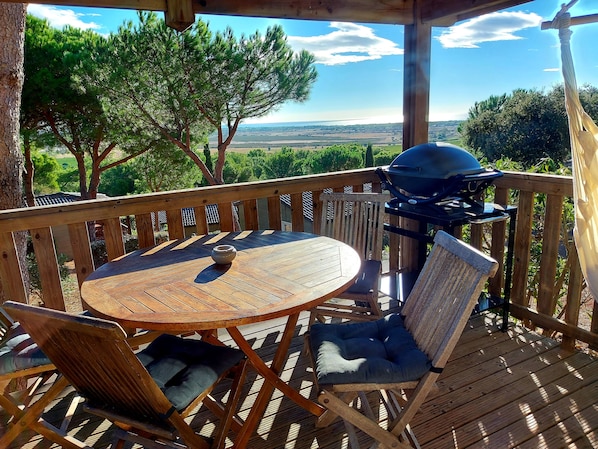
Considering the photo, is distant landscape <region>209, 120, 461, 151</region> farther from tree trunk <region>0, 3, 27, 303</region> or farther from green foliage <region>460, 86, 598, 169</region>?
tree trunk <region>0, 3, 27, 303</region>

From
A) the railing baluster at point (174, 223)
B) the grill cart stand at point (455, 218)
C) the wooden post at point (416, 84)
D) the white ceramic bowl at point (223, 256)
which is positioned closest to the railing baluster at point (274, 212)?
the railing baluster at point (174, 223)

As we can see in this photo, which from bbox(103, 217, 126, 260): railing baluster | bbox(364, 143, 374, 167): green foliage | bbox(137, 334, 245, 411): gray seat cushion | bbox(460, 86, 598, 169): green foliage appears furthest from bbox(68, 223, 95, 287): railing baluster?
bbox(364, 143, 374, 167): green foliage

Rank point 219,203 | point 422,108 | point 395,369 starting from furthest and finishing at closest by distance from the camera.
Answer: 1. point 422,108
2. point 219,203
3. point 395,369

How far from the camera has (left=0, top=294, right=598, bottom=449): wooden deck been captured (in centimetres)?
192

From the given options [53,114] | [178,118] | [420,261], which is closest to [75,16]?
[53,114]

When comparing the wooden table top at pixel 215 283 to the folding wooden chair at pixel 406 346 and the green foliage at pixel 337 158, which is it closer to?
the folding wooden chair at pixel 406 346

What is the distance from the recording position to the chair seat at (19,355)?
1.72 metres

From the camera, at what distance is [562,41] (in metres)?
2.18

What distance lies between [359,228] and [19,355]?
6.70 feet

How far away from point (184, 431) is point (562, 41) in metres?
2.56

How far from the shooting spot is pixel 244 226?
Result: 9.27 ft

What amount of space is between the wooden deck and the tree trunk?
363 cm

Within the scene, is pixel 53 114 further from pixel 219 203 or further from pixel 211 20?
pixel 219 203

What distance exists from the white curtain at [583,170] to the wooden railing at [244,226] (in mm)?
500
